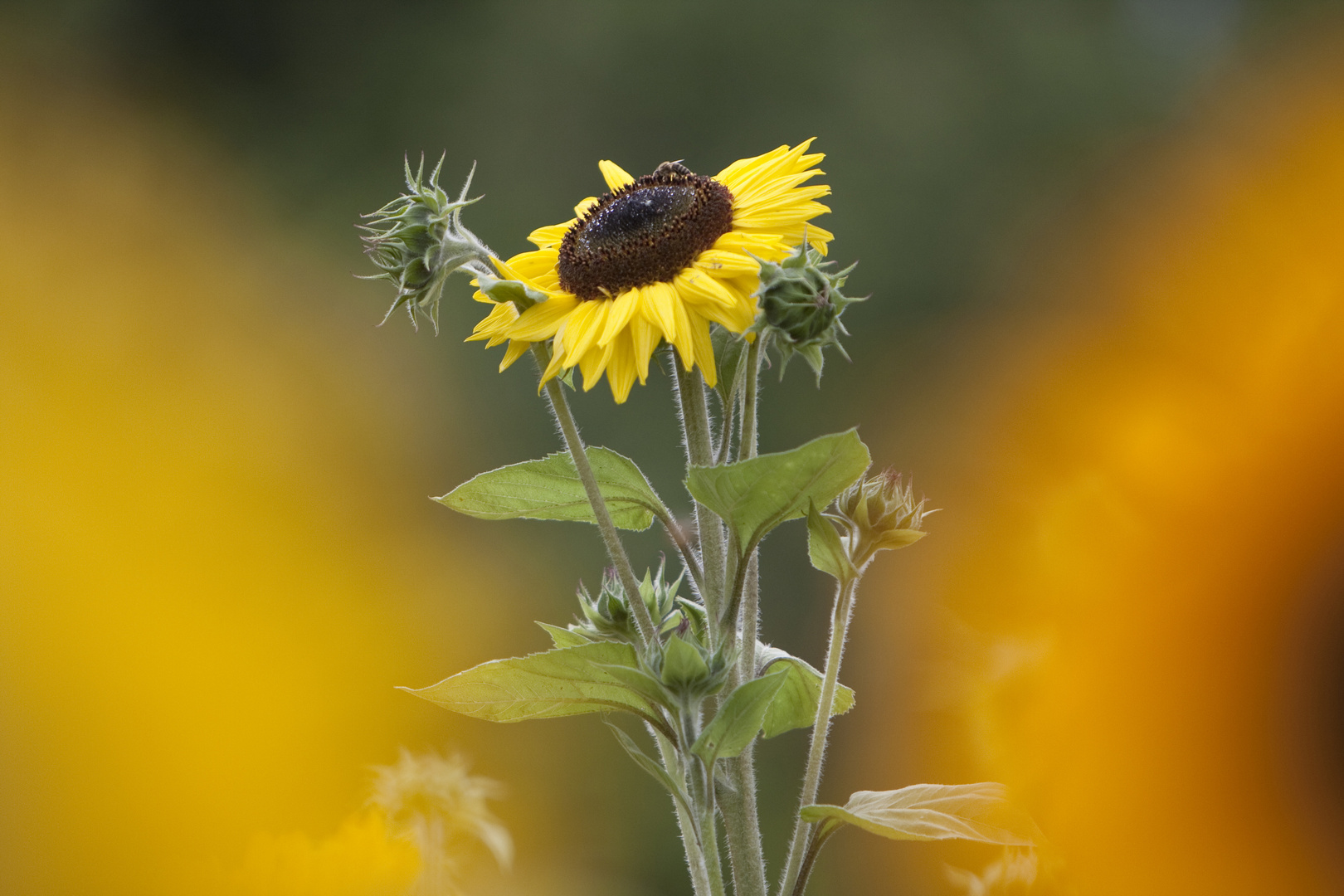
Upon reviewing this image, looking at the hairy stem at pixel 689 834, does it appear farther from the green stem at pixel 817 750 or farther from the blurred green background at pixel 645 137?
the blurred green background at pixel 645 137

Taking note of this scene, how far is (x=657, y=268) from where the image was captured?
0.39 m

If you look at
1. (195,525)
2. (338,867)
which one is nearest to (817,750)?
(338,867)

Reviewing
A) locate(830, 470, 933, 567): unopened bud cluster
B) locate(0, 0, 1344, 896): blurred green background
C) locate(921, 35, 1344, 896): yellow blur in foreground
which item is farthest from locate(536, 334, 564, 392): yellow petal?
locate(0, 0, 1344, 896): blurred green background

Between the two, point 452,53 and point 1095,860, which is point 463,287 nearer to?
point 452,53

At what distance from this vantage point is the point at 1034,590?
0.50 metres

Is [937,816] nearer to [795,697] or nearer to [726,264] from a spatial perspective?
[795,697]

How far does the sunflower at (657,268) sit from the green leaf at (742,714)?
0.10 metres

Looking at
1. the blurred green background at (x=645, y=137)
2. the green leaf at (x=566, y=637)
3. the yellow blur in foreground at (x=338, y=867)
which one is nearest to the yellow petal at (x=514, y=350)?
the green leaf at (x=566, y=637)

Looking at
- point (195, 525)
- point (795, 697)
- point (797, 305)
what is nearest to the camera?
point (797, 305)

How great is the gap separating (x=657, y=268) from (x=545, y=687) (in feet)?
0.51

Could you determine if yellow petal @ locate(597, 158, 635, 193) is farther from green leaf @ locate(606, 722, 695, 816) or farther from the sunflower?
green leaf @ locate(606, 722, 695, 816)

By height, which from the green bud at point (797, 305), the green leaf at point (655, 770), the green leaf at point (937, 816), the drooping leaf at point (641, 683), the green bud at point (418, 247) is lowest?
the green leaf at point (937, 816)

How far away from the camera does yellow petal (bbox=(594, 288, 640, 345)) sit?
370 millimetres

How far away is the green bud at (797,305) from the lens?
0.35 metres
